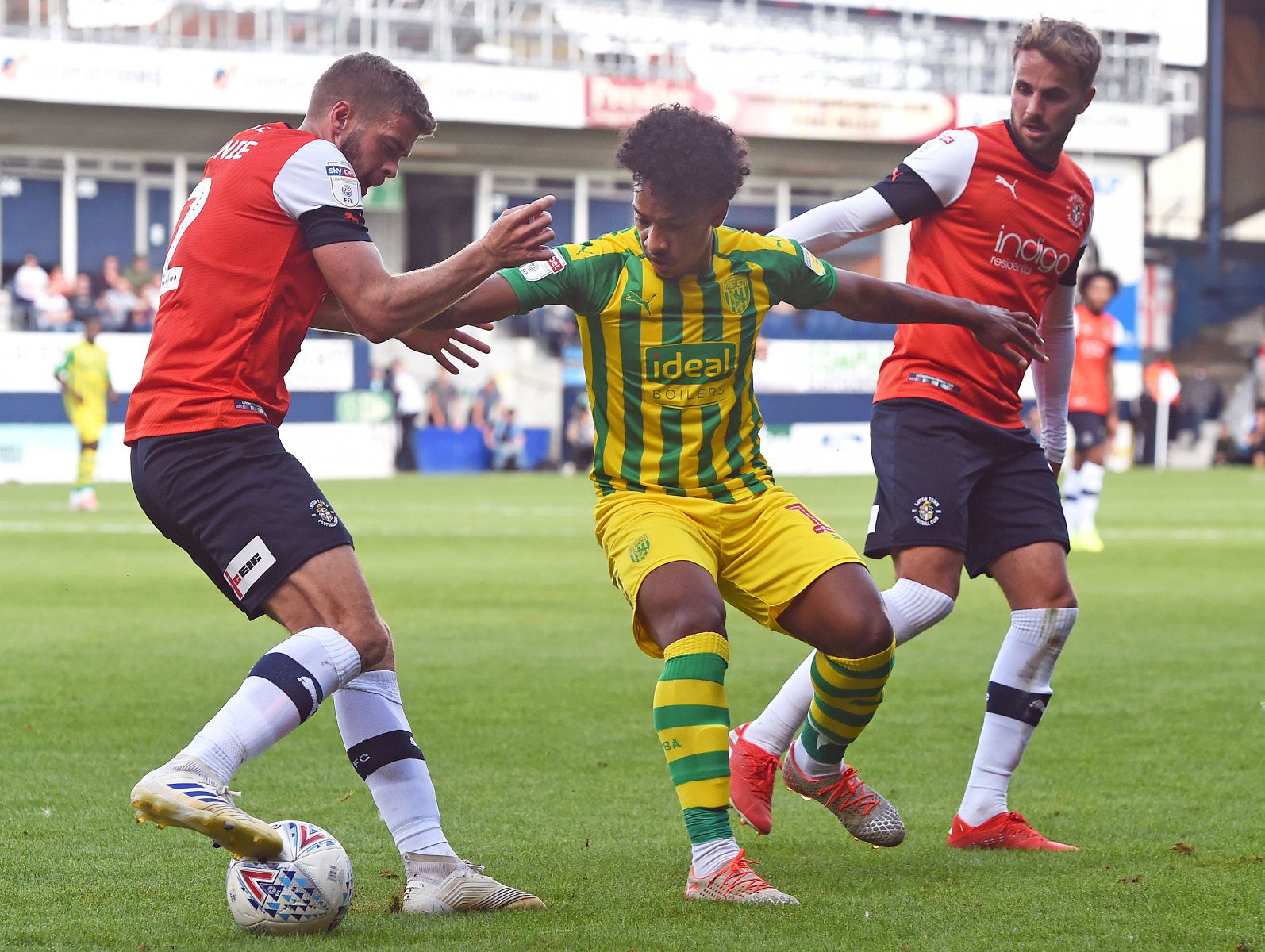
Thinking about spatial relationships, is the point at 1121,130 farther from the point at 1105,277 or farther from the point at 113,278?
the point at 1105,277

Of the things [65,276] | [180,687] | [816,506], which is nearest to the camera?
[180,687]

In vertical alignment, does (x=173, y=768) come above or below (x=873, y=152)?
below

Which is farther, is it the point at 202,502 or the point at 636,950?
the point at 202,502

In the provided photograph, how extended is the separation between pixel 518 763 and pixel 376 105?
269 centimetres

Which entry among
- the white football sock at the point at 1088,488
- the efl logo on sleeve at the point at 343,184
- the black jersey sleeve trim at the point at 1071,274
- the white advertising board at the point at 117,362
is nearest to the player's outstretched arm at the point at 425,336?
the efl logo on sleeve at the point at 343,184

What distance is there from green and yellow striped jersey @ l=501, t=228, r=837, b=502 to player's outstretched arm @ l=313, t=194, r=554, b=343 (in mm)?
448

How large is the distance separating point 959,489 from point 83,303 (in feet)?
91.0

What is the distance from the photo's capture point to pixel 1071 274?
5340mm

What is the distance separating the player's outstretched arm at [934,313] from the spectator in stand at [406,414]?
87.4ft

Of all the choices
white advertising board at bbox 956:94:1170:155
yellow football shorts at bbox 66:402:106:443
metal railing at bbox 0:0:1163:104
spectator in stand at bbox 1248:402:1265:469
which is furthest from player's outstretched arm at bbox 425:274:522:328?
white advertising board at bbox 956:94:1170:155

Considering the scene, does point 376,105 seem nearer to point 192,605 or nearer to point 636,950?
point 636,950

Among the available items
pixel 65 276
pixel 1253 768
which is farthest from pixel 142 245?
pixel 1253 768

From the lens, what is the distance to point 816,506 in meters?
21.0

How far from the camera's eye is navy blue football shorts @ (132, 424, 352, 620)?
3.78 metres
